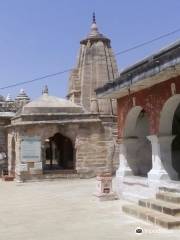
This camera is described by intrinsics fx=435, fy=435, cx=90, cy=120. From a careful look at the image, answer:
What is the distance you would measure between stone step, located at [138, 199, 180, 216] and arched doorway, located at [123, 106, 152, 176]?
3.96 metres

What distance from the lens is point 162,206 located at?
31.0 ft

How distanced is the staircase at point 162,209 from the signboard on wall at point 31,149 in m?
12.1

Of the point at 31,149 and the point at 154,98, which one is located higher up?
the point at 154,98

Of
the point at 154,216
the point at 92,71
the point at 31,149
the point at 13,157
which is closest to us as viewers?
the point at 154,216

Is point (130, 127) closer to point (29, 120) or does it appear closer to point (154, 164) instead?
point (154, 164)

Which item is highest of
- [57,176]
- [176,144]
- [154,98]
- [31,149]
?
[154,98]

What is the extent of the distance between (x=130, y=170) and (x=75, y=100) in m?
15.0

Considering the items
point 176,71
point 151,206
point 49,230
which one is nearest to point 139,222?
point 151,206

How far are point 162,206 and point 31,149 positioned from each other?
1364cm

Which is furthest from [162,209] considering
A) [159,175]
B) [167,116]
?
[167,116]

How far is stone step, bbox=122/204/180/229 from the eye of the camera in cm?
845

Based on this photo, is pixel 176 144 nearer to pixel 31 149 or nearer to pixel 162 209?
pixel 162 209

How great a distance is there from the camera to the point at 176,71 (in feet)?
33.4

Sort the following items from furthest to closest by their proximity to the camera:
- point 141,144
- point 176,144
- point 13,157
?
1. point 13,157
2. point 141,144
3. point 176,144
